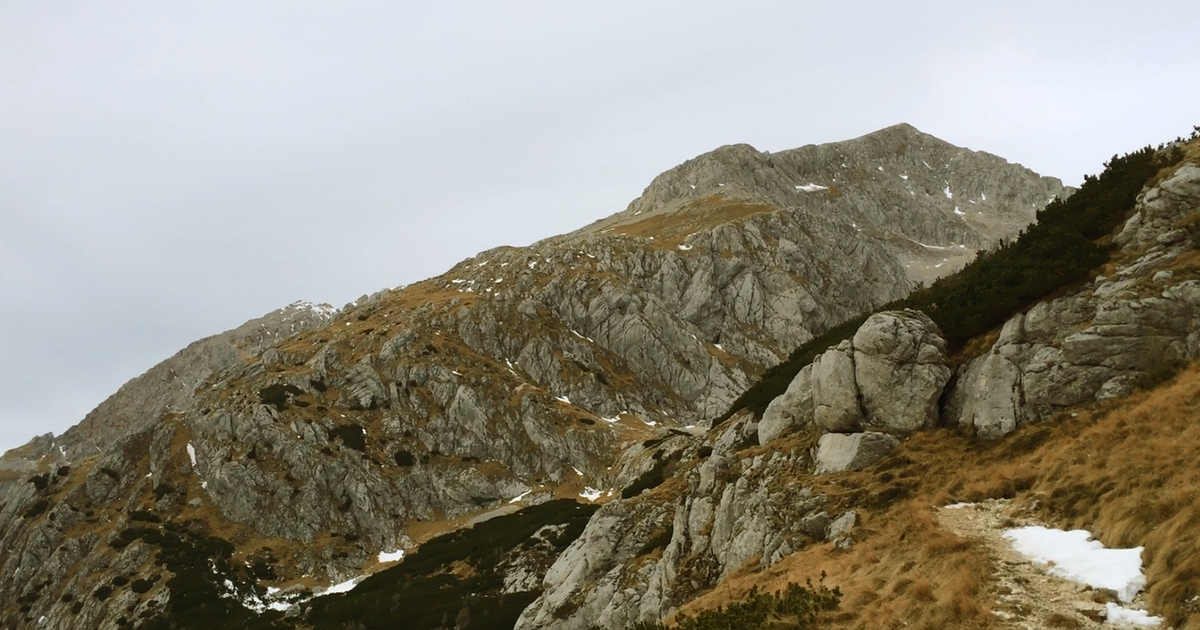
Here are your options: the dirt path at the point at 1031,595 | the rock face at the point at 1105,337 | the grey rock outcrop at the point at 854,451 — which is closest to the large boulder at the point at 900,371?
the grey rock outcrop at the point at 854,451

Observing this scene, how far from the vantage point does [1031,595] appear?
12.9 m

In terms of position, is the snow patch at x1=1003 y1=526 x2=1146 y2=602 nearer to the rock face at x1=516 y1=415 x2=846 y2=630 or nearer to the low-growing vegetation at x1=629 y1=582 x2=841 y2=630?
the low-growing vegetation at x1=629 y1=582 x2=841 y2=630

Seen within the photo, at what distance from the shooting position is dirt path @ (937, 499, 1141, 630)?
1184 centimetres

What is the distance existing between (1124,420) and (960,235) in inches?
7541

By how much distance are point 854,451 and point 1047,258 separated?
32.0 ft

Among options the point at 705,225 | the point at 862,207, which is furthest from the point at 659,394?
the point at 862,207

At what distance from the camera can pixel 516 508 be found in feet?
255

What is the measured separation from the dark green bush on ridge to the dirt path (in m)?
9.12

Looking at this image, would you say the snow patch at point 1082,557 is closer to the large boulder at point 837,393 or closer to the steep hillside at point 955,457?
the steep hillside at point 955,457

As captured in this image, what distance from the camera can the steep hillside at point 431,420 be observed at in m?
73.3

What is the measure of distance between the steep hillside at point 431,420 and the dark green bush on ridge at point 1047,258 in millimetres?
16950

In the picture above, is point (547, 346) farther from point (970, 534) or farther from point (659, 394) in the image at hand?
point (970, 534)

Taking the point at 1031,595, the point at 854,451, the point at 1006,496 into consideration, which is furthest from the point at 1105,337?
the point at 1031,595

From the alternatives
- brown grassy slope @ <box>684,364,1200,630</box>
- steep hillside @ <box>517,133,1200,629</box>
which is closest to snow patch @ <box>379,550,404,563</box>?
steep hillside @ <box>517,133,1200,629</box>
